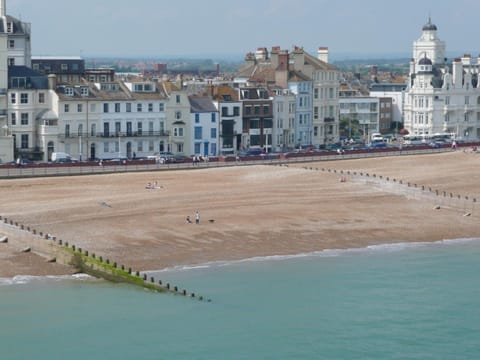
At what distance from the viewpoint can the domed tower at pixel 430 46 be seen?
313 feet

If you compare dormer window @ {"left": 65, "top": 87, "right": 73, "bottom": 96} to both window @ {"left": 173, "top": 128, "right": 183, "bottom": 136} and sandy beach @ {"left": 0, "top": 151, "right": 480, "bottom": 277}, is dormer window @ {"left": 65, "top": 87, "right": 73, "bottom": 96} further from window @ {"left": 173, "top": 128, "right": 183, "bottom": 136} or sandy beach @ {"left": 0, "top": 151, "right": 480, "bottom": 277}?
sandy beach @ {"left": 0, "top": 151, "right": 480, "bottom": 277}

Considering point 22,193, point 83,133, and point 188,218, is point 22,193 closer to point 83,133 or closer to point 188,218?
point 188,218

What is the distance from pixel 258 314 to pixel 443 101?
5378cm

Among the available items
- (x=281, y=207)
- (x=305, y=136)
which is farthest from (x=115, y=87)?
(x=281, y=207)

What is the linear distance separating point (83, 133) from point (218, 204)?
17.8 meters

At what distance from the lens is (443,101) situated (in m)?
90.8

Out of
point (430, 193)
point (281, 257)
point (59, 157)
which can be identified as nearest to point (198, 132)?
point (59, 157)

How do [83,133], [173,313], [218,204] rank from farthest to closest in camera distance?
[83,133] < [218,204] < [173,313]

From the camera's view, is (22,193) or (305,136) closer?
(22,193)

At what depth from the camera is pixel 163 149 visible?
7381 cm

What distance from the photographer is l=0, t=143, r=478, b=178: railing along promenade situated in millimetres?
62844

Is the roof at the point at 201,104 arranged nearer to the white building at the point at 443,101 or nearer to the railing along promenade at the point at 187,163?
the railing along promenade at the point at 187,163

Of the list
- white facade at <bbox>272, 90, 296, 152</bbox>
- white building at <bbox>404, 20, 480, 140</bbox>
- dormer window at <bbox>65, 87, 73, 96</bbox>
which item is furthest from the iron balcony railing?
white building at <bbox>404, 20, 480, 140</bbox>

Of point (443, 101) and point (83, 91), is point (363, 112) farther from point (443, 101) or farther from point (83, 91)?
point (83, 91)
